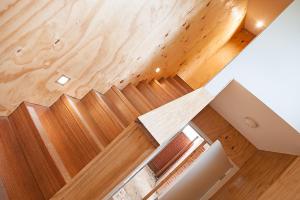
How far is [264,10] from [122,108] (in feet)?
8.17

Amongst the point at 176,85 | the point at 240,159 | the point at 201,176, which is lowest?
the point at 240,159

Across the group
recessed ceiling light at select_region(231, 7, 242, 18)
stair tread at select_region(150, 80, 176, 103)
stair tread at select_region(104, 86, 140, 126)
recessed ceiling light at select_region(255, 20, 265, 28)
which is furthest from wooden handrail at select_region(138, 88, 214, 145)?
recessed ceiling light at select_region(255, 20, 265, 28)

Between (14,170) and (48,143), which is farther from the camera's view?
(48,143)

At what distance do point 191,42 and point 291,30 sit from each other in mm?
1279

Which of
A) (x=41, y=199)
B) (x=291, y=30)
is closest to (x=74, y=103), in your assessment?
(x=41, y=199)

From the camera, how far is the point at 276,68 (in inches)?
99.6

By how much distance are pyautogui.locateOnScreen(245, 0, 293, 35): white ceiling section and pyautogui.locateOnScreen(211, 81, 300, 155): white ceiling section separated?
4.51 ft

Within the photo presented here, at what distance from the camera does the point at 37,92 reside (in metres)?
1.96

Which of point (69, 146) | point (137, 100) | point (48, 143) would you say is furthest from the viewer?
point (137, 100)

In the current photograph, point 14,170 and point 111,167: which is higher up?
point 14,170

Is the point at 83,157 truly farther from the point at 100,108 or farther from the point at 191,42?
the point at 191,42

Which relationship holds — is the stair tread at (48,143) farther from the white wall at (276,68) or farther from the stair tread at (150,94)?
the white wall at (276,68)

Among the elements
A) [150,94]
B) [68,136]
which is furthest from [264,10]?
[68,136]

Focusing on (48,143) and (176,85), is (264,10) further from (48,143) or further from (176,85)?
(48,143)
